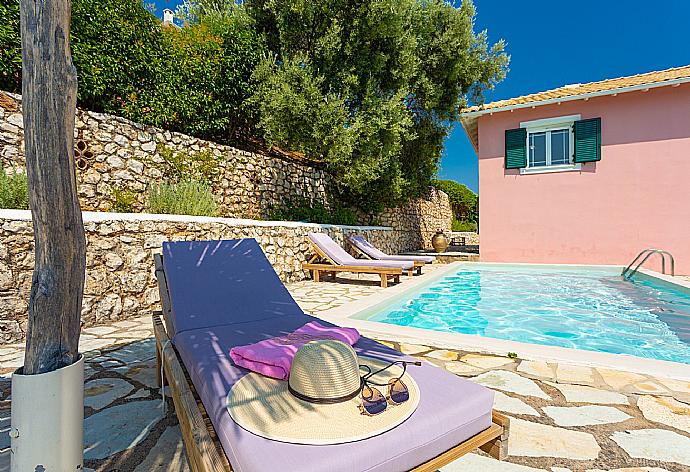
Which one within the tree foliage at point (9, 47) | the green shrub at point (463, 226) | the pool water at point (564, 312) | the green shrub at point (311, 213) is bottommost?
the pool water at point (564, 312)

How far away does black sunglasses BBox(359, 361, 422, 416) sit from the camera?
1.46m

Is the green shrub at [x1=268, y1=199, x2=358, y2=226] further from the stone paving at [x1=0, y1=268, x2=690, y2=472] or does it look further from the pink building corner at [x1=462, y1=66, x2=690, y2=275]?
the stone paving at [x1=0, y1=268, x2=690, y2=472]

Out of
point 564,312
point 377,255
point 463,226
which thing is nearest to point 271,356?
point 564,312

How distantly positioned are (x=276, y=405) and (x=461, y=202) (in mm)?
23317

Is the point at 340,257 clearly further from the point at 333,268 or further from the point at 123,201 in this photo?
the point at 123,201

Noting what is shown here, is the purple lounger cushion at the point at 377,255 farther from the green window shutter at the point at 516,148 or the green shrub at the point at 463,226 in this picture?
the green shrub at the point at 463,226

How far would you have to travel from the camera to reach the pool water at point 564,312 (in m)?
4.62

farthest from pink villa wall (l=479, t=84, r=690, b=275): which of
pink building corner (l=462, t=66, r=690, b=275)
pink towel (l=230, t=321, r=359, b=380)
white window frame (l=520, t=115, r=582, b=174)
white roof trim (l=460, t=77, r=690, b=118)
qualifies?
pink towel (l=230, t=321, r=359, b=380)

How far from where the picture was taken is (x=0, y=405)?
2428 mm

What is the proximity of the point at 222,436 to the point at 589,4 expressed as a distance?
27335 mm

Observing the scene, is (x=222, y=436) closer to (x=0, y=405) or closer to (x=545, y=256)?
(x=0, y=405)

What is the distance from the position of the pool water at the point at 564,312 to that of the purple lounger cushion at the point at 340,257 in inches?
28.5

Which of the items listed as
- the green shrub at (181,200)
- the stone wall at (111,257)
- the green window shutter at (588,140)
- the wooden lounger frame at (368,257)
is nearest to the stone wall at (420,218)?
the wooden lounger frame at (368,257)

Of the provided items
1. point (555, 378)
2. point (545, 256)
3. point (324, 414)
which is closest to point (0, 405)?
point (324, 414)
